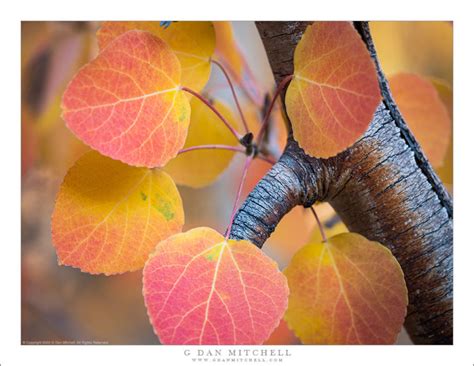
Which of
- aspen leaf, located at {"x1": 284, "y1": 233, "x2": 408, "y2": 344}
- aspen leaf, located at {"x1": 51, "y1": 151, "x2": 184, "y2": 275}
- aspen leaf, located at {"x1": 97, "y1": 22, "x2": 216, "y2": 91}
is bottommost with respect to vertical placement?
aspen leaf, located at {"x1": 284, "y1": 233, "x2": 408, "y2": 344}

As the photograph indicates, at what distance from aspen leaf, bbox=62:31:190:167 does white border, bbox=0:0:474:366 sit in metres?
0.06

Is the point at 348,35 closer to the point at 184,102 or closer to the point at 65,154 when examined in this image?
the point at 184,102

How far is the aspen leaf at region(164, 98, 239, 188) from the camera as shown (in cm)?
38

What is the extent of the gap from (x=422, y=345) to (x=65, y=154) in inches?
11.2

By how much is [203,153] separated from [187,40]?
76 millimetres

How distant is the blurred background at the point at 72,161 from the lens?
397 mm

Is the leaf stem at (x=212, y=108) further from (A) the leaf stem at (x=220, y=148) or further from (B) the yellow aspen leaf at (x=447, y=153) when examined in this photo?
(B) the yellow aspen leaf at (x=447, y=153)

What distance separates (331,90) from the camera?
31 centimetres

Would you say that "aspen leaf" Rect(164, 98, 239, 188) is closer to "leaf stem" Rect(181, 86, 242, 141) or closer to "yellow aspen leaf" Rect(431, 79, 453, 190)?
"leaf stem" Rect(181, 86, 242, 141)

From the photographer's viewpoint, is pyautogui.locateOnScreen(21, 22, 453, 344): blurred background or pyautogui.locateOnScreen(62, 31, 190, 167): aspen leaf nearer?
pyautogui.locateOnScreen(62, 31, 190, 167): aspen leaf

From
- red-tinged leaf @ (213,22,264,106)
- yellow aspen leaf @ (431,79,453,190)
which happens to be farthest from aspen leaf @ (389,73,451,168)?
red-tinged leaf @ (213,22,264,106)

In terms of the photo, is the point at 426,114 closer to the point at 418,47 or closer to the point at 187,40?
the point at 418,47
